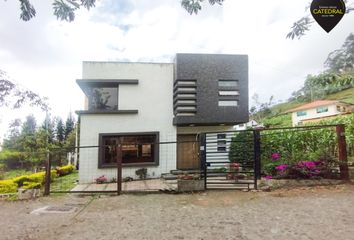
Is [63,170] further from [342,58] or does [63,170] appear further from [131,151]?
[342,58]

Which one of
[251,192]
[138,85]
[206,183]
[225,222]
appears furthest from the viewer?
[138,85]

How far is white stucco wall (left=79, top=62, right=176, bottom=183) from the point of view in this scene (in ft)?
41.8

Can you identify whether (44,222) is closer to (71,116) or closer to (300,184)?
(300,184)

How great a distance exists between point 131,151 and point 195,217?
7.83m

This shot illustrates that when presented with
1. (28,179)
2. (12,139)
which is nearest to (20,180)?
(28,179)

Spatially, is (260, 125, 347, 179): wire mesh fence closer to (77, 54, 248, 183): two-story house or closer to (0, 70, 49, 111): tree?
(77, 54, 248, 183): two-story house

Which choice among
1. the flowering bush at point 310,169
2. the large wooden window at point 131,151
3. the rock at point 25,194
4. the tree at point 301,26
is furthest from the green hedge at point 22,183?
the tree at point 301,26

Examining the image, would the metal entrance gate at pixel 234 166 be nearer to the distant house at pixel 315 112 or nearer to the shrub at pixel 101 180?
the shrub at pixel 101 180

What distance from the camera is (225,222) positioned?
5242mm

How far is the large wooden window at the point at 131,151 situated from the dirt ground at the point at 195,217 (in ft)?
15.4

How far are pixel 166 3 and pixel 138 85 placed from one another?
34.1 feet

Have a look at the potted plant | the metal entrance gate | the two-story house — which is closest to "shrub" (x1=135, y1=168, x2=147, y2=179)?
the two-story house

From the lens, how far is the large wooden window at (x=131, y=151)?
12.8 meters

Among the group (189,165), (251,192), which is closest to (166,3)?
(251,192)
